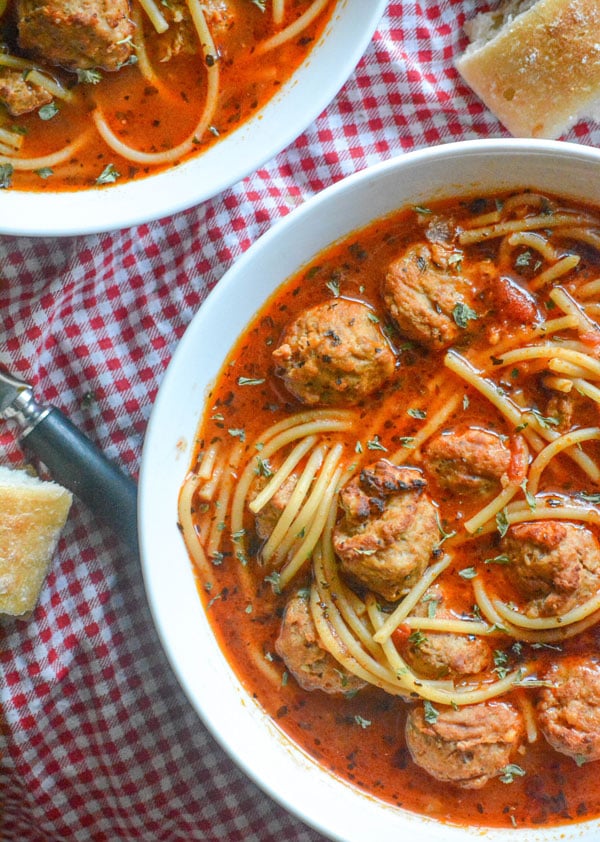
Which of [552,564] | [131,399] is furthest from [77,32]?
[552,564]

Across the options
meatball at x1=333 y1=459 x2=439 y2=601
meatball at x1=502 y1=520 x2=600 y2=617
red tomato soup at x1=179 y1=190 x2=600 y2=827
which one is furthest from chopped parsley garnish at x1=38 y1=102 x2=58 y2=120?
meatball at x1=502 y1=520 x2=600 y2=617

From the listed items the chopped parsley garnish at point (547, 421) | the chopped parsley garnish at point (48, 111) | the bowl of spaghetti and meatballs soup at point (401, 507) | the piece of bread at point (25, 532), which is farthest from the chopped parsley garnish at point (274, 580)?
the chopped parsley garnish at point (48, 111)

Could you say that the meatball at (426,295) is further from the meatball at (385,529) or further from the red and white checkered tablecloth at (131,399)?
the red and white checkered tablecloth at (131,399)

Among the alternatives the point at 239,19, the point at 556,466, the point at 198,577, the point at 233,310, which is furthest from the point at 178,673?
the point at 239,19

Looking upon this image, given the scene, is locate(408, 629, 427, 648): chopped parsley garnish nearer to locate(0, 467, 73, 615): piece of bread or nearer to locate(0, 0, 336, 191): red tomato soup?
locate(0, 467, 73, 615): piece of bread

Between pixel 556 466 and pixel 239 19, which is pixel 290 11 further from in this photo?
pixel 556 466
